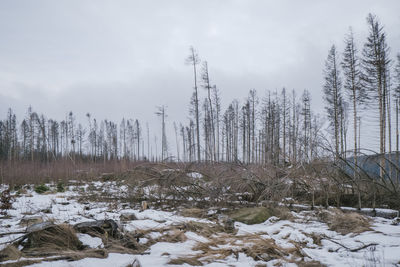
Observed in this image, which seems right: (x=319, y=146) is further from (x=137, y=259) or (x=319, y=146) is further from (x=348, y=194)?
(x=137, y=259)

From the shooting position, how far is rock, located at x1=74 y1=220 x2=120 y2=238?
2.91 metres

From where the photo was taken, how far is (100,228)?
2.95 meters

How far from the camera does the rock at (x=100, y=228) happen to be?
2912mm

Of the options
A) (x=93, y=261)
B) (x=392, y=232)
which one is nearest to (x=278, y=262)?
(x=93, y=261)

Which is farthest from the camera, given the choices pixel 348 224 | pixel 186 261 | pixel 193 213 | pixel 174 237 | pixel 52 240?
pixel 193 213

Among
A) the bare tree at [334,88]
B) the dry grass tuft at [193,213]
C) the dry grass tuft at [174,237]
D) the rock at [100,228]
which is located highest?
the bare tree at [334,88]

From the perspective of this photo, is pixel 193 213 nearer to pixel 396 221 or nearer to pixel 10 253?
pixel 10 253

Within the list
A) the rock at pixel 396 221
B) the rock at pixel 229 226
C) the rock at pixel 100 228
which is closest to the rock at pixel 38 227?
the rock at pixel 100 228

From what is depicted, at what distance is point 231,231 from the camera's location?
12.0 feet

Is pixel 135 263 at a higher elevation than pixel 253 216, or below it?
higher

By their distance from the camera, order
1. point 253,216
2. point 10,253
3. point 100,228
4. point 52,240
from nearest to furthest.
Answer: point 10,253 < point 52,240 < point 100,228 < point 253,216

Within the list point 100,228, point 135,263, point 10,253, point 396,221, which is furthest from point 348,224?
point 10,253

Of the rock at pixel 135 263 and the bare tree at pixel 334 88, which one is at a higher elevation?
the bare tree at pixel 334 88

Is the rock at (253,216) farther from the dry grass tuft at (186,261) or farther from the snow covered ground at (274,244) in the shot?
the dry grass tuft at (186,261)
